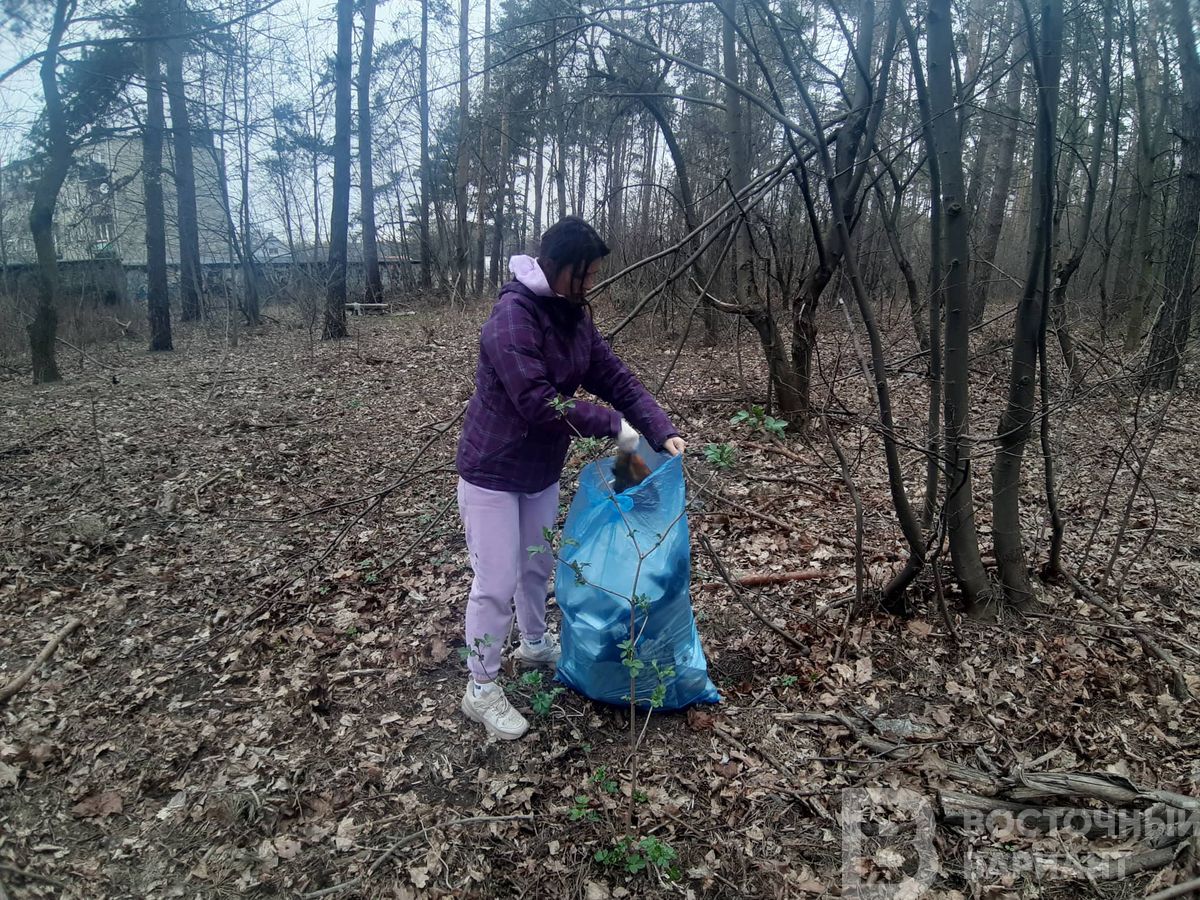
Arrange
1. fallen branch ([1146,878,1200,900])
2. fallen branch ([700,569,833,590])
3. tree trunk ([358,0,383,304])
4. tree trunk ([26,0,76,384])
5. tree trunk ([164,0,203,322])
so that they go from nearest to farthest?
fallen branch ([1146,878,1200,900]) < fallen branch ([700,569,833,590]) < tree trunk ([26,0,76,384]) < tree trunk ([164,0,203,322]) < tree trunk ([358,0,383,304])

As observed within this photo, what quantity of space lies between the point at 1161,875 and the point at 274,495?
4.93 meters

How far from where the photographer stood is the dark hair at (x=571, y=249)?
208cm

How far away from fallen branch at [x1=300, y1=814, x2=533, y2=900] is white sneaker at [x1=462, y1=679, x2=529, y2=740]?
1.00 ft

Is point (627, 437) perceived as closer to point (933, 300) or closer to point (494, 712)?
point (494, 712)

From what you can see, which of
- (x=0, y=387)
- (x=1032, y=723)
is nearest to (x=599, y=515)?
(x=1032, y=723)

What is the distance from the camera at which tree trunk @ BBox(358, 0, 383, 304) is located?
12.2 m

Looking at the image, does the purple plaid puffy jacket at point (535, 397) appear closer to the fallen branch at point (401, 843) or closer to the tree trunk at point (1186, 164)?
the fallen branch at point (401, 843)

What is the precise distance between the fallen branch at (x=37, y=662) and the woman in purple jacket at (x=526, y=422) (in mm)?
1894

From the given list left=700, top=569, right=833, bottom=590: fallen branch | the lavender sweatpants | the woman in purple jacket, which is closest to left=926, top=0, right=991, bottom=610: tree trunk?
left=700, top=569, right=833, bottom=590: fallen branch

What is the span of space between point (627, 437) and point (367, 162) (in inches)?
586

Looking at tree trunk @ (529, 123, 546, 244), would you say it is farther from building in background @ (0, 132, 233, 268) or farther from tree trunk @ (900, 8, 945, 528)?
tree trunk @ (900, 8, 945, 528)

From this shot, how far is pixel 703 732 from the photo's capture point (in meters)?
2.36

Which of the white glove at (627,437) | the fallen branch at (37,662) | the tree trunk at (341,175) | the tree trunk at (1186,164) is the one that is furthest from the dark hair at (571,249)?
the tree trunk at (341,175)

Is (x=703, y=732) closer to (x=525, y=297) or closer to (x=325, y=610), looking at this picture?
(x=525, y=297)
